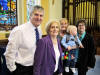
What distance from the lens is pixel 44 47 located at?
1.86 meters

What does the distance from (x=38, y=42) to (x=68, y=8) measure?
6.29 meters

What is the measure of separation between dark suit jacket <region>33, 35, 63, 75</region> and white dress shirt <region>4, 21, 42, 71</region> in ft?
0.24

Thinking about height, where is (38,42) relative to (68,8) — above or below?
below

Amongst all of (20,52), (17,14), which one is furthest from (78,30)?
(17,14)

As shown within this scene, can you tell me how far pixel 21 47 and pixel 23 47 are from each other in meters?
0.02

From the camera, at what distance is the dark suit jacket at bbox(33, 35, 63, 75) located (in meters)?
1.84

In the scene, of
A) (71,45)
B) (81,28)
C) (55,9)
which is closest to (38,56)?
(71,45)

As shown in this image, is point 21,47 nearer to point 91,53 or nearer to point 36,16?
point 36,16

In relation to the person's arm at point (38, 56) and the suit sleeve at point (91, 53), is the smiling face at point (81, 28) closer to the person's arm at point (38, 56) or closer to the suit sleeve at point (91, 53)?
the suit sleeve at point (91, 53)

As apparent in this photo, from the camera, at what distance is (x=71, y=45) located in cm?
251

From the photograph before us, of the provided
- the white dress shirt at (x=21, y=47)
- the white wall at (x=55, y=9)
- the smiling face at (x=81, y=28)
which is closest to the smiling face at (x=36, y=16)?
the white dress shirt at (x=21, y=47)

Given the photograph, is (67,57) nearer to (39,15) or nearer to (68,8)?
(39,15)

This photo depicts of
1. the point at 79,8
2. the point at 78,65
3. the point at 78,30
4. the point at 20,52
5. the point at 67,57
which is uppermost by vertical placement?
the point at 79,8

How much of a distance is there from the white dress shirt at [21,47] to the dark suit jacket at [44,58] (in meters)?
0.07
